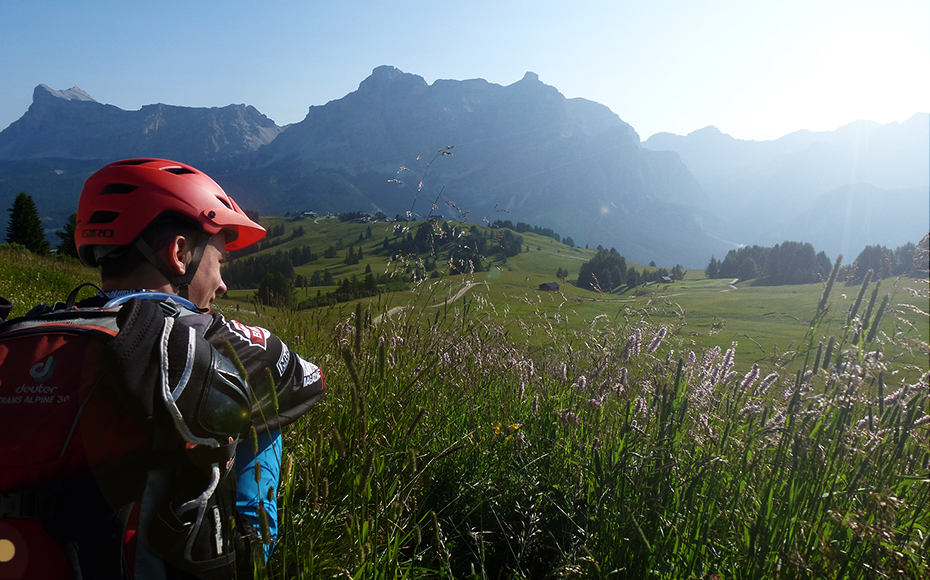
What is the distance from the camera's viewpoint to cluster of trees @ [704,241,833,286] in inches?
3881

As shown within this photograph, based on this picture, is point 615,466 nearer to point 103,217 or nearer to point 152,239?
point 152,239

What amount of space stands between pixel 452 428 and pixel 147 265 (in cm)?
263

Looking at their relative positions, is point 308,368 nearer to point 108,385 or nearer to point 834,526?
point 108,385

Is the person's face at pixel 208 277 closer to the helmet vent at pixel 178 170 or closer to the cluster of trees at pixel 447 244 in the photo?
the helmet vent at pixel 178 170

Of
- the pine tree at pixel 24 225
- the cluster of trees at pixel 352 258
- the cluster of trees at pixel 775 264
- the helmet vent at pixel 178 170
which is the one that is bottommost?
the cluster of trees at pixel 352 258

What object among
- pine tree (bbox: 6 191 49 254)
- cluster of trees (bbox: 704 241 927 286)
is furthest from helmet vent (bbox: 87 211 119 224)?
pine tree (bbox: 6 191 49 254)

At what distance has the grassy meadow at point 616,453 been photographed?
2186 millimetres

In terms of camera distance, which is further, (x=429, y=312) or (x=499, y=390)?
(x=429, y=312)

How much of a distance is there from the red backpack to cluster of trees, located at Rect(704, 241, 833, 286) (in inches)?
3840

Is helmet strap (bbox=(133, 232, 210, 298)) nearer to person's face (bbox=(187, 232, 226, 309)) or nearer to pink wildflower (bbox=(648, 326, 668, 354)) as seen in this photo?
person's face (bbox=(187, 232, 226, 309))

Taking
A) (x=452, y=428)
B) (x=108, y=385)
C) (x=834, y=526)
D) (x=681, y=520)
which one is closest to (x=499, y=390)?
(x=452, y=428)

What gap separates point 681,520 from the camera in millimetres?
2492

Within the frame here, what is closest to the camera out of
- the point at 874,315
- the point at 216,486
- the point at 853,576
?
the point at 216,486

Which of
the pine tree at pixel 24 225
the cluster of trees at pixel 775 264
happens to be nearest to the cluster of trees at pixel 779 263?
the cluster of trees at pixel 775 264
